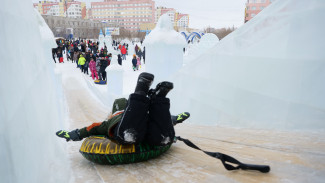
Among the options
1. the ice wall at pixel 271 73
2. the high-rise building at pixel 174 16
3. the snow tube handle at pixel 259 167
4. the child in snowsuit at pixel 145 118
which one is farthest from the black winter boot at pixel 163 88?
the high-rise building at pixel 174 16

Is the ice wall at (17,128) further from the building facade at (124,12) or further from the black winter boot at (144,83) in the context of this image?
the building facade at (124,12)

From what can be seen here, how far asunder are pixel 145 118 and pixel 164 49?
6007 mm

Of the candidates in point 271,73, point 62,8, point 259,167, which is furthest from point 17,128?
point 62,8

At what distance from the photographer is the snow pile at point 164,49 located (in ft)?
25.5

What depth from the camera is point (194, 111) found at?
450cm

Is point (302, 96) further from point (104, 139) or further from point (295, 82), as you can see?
point (104, 139)

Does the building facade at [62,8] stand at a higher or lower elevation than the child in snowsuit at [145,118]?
higher

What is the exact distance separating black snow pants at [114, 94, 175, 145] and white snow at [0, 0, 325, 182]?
2.08 feet

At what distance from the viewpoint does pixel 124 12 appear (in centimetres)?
8362

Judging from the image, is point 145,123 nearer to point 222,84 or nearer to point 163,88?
point 163,88

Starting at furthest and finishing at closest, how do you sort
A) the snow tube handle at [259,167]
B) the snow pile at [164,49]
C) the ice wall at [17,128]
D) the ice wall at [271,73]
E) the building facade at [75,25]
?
the building facade at [75,25] → the snow pile at [164,49] → the ice wall at [271,73] → the snow tube handle at [259,167] → the ice wall at [17,128]

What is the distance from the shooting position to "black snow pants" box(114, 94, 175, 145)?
2010 mm

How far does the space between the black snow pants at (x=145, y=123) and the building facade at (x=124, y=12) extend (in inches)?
3228

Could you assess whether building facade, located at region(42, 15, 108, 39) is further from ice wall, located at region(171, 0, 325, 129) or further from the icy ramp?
the icy ramp
